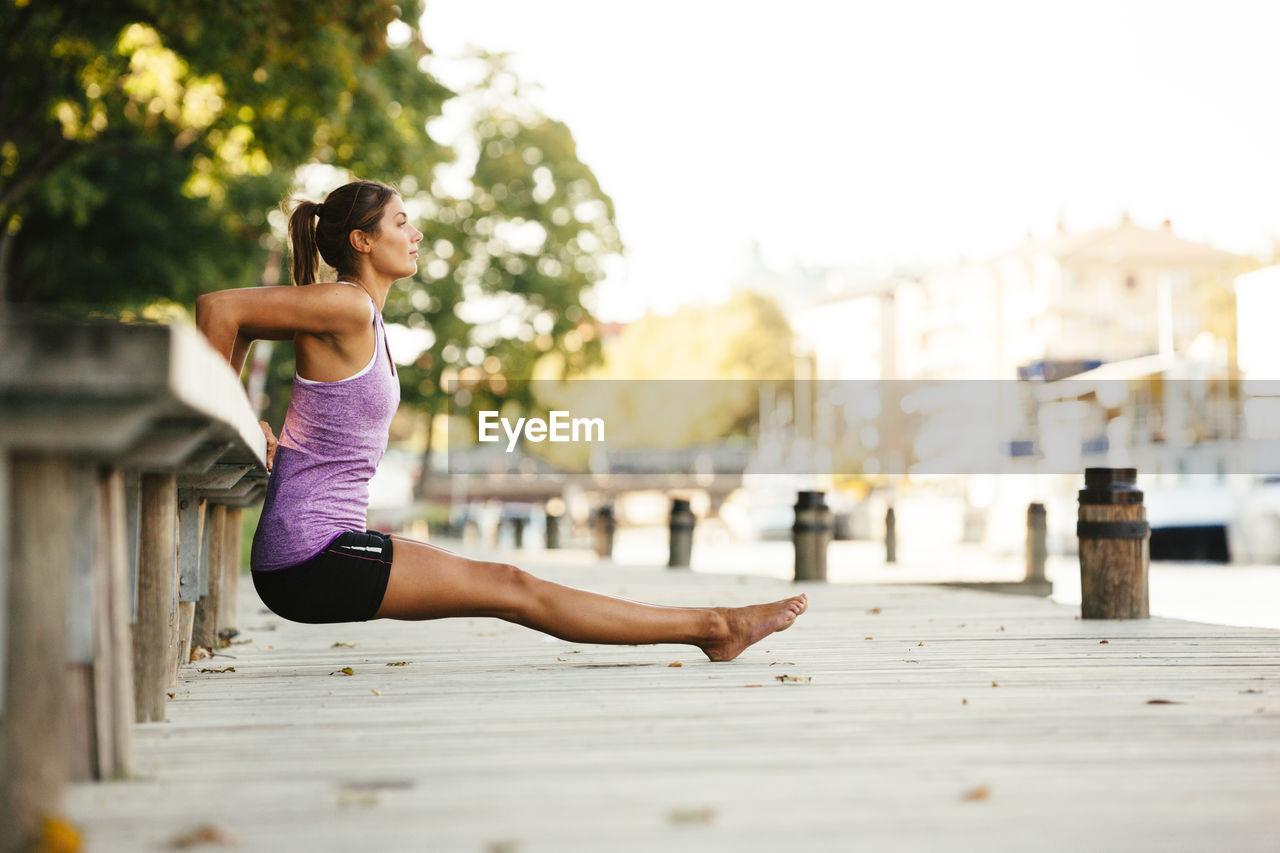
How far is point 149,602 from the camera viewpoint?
11.5 ft

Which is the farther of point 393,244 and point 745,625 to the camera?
point 745,625

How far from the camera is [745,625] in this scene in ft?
15.9

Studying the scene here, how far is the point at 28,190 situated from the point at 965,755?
15482 mm

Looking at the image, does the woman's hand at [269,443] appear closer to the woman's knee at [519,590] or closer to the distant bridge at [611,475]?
the woman's knee at [519,590]

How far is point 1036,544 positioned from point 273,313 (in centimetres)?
928

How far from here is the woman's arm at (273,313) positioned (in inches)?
160

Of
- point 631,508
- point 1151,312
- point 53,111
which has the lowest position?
point 631,508

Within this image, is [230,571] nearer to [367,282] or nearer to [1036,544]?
[367,282]

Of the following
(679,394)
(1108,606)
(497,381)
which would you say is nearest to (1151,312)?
(679,394)

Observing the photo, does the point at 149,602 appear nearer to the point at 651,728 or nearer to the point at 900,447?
the point at 651,728

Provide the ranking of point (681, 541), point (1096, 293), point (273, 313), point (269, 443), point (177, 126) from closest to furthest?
point (273, 313), point (269, 443), point (681, 541), point (177, 126), point (1096, 293)

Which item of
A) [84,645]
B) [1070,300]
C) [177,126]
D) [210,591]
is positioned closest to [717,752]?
[84,645]

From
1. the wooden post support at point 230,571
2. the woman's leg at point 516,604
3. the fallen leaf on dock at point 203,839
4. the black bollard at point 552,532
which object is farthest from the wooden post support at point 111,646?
the black bollard at point 552,532

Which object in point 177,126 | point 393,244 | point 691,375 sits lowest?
point 393,244
